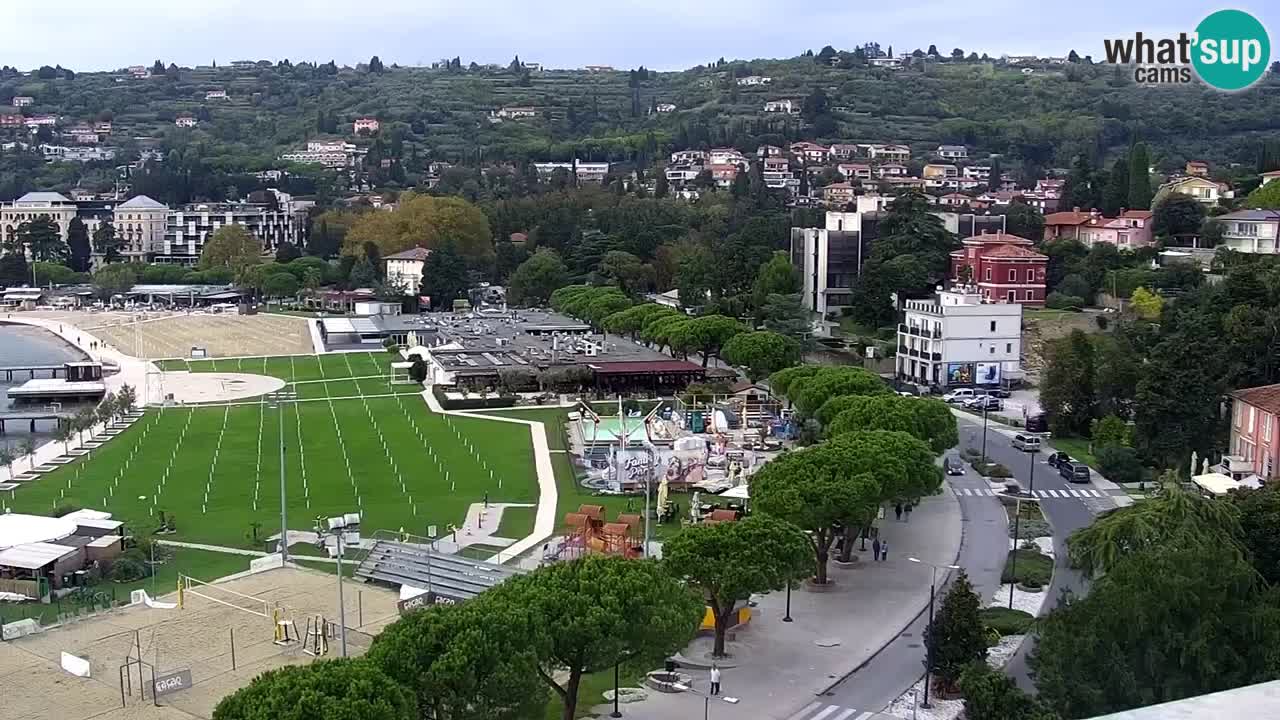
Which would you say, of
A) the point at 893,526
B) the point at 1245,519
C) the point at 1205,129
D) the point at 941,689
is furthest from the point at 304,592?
the point at 1205,129

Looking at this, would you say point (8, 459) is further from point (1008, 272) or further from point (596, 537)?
point (1008, 272)

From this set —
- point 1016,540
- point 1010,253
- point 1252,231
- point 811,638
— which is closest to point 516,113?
point 1010,253

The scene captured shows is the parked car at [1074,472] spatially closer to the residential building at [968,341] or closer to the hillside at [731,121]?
the residential building at [968,341]

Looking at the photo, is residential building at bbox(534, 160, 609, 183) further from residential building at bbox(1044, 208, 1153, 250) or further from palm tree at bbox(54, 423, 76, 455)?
palm tree at bbox(54, 423, 76, 455)

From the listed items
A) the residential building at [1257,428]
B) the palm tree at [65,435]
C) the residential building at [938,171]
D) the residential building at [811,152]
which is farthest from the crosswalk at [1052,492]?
the residential building at [811,152]

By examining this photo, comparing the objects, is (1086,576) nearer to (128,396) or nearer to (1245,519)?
(1245,519)

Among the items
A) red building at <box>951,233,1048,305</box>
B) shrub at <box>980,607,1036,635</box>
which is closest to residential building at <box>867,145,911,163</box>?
red building at <box>951,233,1048,305</box>
